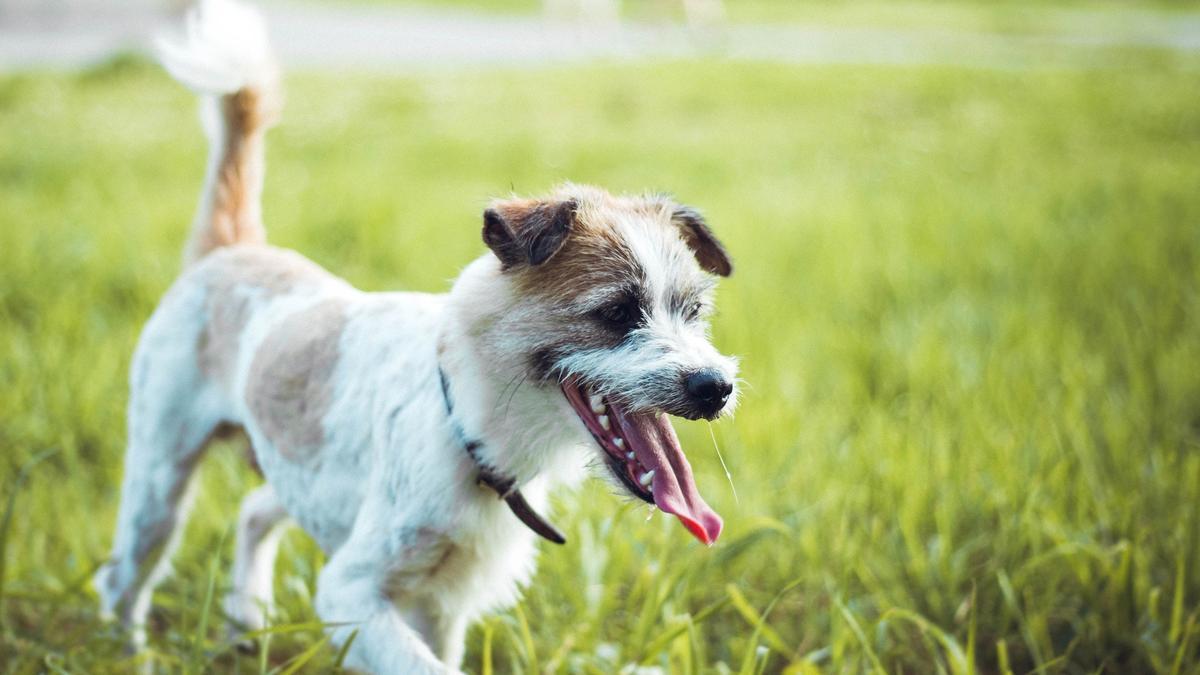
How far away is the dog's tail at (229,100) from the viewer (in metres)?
3.41

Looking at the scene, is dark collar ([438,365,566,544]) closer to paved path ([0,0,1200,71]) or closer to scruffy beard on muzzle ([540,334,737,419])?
scruffy beard on muzzle ([540,334,737,419])

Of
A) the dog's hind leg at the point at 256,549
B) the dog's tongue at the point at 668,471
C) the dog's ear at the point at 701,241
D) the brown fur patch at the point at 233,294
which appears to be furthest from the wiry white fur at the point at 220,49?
the dog's tongue at the point at 668,471

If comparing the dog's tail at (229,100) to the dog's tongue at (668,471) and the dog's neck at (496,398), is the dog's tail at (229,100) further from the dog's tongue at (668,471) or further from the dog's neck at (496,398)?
the dog's tongue at (668,471)

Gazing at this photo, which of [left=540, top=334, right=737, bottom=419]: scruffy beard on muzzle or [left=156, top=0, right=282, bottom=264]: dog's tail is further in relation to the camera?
[left=156, top=0, right=282, bottom=264]: dog's tail

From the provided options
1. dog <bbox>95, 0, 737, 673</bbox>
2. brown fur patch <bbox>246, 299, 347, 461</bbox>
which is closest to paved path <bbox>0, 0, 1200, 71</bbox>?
dog <bbox>95, 0, 737, 673</bbox>

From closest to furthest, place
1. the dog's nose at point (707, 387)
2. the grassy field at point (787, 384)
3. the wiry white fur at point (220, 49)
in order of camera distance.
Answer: the dog's nose at point (707, 387)
the grassy field at point (787, 384)
the wiry white fur at point (220, 49)

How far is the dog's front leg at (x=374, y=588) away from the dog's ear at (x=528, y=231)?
0.74m

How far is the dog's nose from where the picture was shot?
2.24m

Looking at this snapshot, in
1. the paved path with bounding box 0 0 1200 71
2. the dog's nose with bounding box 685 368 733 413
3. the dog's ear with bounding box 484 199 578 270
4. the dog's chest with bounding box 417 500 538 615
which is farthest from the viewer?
the paved path with bounding box 0 0 1200 71

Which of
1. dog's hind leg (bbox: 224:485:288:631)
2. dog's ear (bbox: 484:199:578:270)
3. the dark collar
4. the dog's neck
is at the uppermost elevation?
dog's ear (bbox: 484:199:578:270)

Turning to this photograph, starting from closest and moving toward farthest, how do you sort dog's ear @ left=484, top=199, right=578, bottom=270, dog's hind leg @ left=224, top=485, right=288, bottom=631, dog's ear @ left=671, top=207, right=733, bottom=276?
dog's ear @ left=484, top=199, right=578, bottom=270 < dog's ear @ left=671, top=207, right=733, bottom=276 < dog's hind leg @ left=224, top=485, right=288, bottom=631

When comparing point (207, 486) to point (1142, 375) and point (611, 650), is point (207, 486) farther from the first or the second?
point (1142, 375)

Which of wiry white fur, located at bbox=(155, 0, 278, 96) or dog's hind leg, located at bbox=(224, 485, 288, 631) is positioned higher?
wiry white fur, located at bbox=(155, 0, 278, 96)

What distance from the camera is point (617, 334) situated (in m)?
2.40
